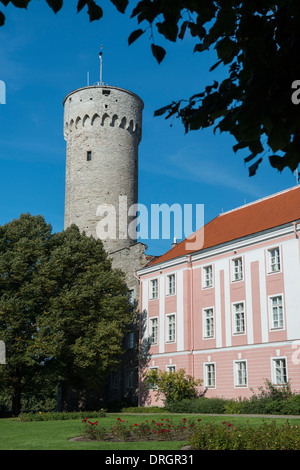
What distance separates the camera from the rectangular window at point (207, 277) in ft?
114

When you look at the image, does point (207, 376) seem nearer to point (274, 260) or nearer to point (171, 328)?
point (171, 328)

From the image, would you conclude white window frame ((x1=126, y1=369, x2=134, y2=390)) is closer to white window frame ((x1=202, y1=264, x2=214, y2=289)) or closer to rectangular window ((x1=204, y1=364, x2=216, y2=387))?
rectangular window ((x1=204, y1=364, x2=216, y2=387))

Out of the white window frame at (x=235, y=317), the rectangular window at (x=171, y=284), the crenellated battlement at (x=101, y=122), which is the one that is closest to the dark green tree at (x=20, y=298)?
the rectangular window at (x=171, y=284)

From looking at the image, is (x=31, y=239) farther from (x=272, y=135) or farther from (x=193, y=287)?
(x=272, y=135)

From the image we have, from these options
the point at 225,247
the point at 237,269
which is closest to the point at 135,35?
the point at 237,269

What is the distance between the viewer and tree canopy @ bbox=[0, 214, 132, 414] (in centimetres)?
3206

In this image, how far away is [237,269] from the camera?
108 ft

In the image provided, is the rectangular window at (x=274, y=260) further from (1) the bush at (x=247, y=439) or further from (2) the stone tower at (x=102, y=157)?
(1) the bush at (x=247, y=439)

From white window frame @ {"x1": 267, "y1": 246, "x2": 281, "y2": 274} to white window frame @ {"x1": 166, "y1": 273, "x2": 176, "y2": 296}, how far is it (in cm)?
834

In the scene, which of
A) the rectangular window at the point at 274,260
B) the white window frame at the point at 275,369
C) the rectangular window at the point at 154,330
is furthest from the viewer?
the rectangular window at the point at 154,330

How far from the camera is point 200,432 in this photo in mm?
12359

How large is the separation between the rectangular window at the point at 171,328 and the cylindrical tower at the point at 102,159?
1233 centimetres

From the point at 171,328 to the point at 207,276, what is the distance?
4551mm
